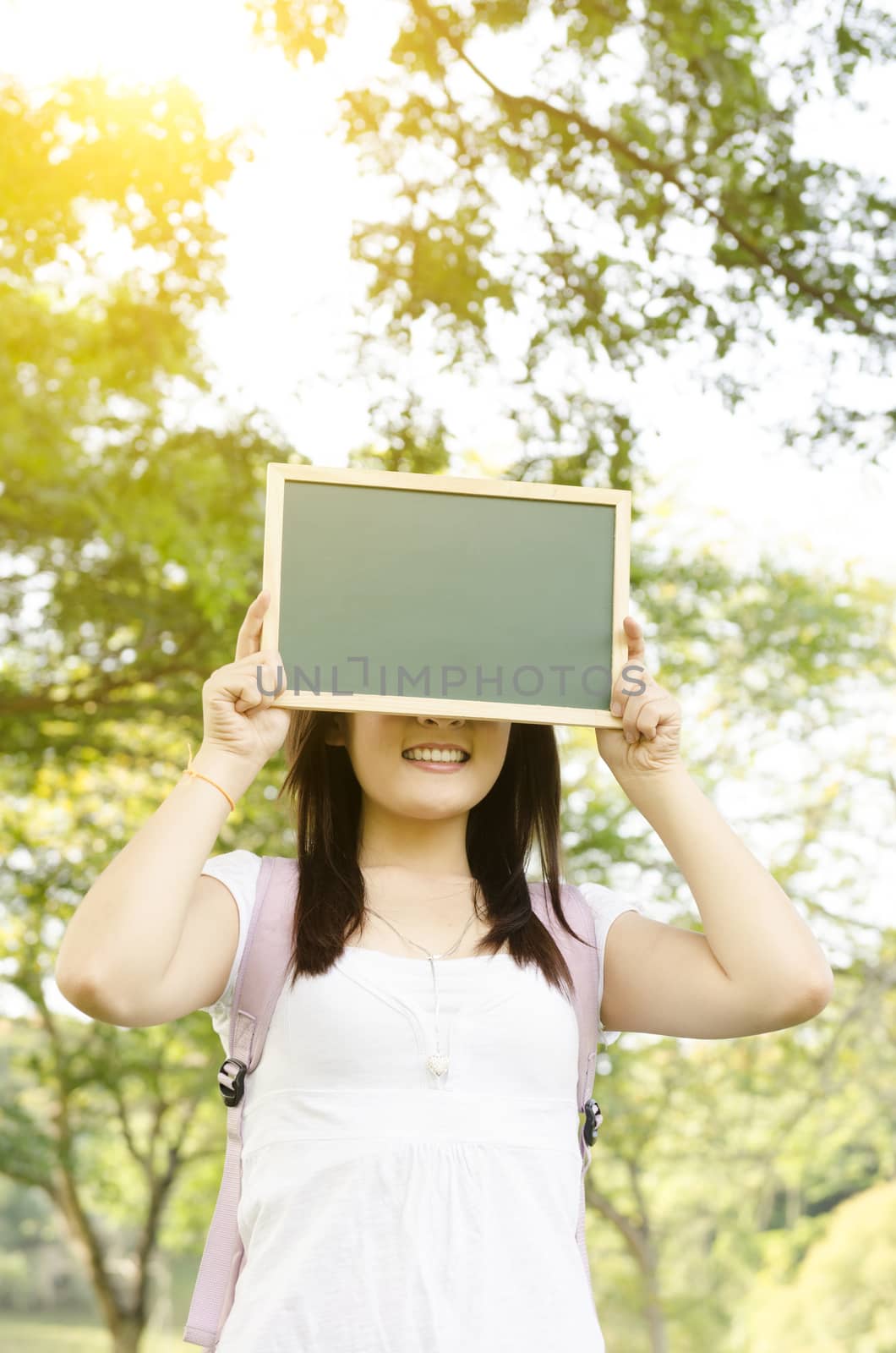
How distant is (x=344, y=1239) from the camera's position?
1.56 meters

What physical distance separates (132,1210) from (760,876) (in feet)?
44.9

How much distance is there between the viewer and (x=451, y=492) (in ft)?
6.33

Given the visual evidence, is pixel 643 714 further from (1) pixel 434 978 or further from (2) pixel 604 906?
(1) pixel 434 978

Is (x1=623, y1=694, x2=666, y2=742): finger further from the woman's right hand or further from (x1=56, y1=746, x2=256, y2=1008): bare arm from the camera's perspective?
(x1=56, y1=746, x2=256, y2=1008): bare arm

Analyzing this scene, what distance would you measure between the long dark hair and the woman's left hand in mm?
223

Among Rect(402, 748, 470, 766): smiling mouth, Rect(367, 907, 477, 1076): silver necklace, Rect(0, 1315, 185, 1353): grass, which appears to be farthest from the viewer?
Rect(0, 1315, 185, 1353): grass

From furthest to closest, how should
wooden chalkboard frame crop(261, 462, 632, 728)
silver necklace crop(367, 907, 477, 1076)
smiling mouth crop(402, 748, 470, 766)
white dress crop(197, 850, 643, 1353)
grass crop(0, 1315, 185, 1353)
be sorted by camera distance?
1. grass crop(0, 1315, 185, 1353)
2. smiling mouth crop(402, 748, 470, 766)
3. wooden chalkboard frame crop(261, 462, 632, 728)
4. silver necklace crop(367, 907, 477, 1076)
5. white dress crop(197, 850, 643, 1353)

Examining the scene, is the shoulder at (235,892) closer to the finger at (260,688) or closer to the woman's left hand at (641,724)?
the finger at (260,688)

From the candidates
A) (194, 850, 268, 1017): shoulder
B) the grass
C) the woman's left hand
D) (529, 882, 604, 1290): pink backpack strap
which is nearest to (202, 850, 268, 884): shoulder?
(194, 850, 268, 1017): shoulder

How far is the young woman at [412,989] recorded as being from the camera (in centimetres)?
156

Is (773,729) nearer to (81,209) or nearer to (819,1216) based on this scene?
(81,209)

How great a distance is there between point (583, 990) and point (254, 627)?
68 centimetres

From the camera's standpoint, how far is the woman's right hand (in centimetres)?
177

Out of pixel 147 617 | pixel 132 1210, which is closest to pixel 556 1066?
pixel 147 617
